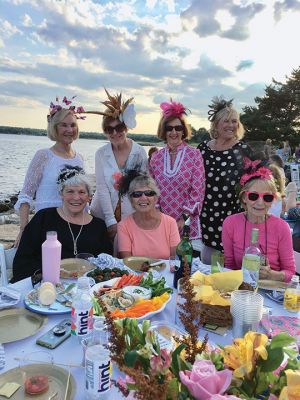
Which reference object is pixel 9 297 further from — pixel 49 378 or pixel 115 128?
pixel 115 128

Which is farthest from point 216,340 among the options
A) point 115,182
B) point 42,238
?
point 115,182

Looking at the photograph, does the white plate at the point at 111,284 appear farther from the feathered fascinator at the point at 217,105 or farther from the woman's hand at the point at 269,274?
the feathered fascinator at the point at 217,105

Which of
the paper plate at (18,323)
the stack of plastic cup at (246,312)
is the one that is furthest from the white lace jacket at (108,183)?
the stack of plastic cup at (246,312)

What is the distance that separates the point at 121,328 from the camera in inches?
41.0

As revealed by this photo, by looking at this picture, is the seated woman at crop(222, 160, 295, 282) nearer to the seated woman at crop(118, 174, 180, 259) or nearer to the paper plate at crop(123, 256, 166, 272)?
the seated woman at crop(118, 174, 180, 259)

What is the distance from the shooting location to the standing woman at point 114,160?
3.30 meters

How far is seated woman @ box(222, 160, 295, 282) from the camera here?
8.52 ft

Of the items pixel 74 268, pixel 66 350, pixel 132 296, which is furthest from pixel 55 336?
pixel 74 268

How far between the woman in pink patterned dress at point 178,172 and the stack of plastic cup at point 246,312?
1938 millimetres

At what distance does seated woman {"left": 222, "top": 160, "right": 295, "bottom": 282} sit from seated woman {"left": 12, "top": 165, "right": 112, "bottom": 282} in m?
1.01

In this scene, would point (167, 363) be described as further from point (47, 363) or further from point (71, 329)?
point (71, 329)

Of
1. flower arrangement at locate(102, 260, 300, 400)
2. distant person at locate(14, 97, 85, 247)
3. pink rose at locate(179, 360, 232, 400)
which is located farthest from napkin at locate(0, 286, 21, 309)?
distant person at locate(14, 97, 85, 247)

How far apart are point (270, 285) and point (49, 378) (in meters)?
1.37

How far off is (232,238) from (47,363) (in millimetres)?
1795
